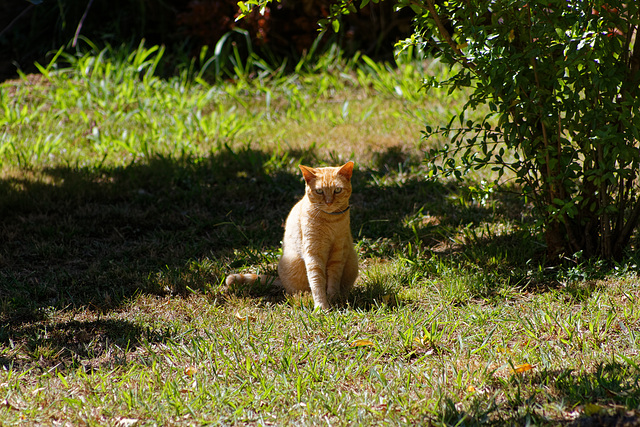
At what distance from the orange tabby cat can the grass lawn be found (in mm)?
122

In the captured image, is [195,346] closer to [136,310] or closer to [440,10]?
[136,310]

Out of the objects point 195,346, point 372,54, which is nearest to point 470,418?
point 195,346

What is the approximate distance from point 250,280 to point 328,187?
2.89 feet

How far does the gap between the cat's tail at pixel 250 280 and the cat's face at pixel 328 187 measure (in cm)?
69

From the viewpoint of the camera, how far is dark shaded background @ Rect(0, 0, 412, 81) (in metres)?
8.23

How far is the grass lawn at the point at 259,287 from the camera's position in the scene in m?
2.82

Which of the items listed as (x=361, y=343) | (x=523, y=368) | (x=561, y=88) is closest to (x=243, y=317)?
(x=361, y=343)

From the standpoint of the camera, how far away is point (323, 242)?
3.77 m

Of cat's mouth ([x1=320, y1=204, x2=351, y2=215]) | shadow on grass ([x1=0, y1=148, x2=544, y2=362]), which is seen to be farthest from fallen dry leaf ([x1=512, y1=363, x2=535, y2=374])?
cat's mouth ([x1=320, y1=204, x2=351, y2=215])

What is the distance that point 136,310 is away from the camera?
3908 mm

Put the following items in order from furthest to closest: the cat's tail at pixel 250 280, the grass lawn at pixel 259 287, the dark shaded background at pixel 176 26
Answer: the dark shaded background at pixel 176 26 → the cat's tail at pixel 250 280 → the grass lawn at pixel 259 287

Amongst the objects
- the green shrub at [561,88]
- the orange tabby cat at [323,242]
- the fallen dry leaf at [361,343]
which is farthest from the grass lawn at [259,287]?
the green shrub at [561,88]

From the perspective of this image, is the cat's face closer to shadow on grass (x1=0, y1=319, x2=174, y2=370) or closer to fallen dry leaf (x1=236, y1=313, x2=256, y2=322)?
fallen dry leaf (x1=236, y1=313, x2=256, y2=322)

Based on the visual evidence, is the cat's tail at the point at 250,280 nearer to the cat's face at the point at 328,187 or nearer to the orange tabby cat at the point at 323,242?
the orange tabby cat at the point at 323,242
